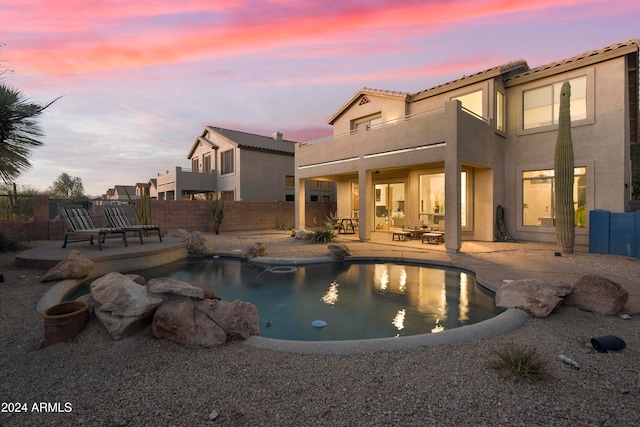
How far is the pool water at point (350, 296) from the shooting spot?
4.78 meters

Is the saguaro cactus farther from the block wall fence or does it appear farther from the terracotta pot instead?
the block wall fence

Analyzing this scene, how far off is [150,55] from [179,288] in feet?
30.4

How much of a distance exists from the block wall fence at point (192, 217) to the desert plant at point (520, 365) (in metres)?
13.4

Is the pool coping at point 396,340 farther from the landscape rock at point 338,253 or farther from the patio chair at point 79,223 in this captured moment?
the landscape rock at point 338,253

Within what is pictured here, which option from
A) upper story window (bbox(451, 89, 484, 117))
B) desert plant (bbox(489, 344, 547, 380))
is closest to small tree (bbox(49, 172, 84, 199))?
upper story window (bbox(451, 89, 484, 117))

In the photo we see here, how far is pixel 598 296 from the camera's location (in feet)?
15.0

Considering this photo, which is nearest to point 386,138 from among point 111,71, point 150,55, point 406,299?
point 406,299

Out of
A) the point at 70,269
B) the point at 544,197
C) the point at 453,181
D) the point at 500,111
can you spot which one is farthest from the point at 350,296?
the point at 500,111

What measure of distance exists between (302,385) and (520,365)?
200cm

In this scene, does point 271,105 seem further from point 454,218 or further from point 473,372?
point 473,372

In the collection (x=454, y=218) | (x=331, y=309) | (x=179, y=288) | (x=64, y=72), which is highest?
(x=64, y=72)

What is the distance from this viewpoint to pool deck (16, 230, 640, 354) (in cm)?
359

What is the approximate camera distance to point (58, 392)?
2.64 meters

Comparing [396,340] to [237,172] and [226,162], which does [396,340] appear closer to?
[237,172]
